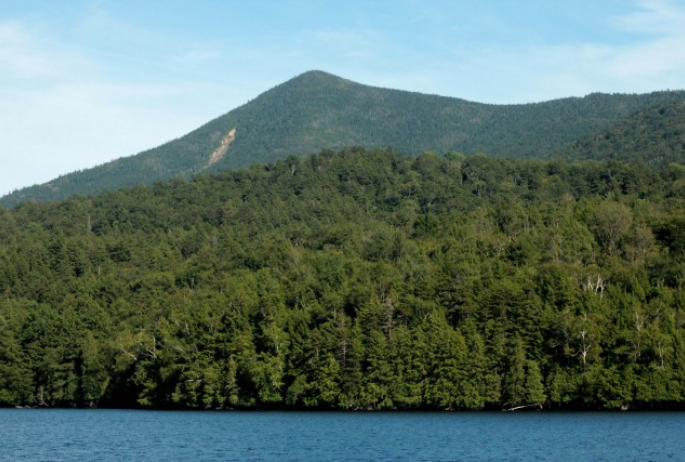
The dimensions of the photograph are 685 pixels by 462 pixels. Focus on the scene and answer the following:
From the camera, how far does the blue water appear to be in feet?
197

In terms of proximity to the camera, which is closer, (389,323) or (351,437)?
(351,437)

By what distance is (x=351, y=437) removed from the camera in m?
70.9

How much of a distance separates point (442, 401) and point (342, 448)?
3399 centimetres

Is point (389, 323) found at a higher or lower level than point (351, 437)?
higher

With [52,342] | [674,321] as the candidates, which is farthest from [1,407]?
[674,321]

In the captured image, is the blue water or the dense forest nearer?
the blue water

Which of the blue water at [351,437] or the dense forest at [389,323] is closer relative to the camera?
the blue water at [351,437]

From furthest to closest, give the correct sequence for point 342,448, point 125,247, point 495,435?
point 125,247
point 495,435
point 342,448

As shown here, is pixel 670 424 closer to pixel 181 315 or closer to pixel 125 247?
pixel 181 315

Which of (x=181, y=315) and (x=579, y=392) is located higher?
(x=181, y=315)

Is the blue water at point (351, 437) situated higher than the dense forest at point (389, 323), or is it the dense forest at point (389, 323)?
the dense forest at point (389, 323)

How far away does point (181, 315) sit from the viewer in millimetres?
114750

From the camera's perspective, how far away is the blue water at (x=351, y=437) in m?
60.1

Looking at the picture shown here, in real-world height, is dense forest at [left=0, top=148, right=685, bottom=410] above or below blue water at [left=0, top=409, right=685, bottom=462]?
above
